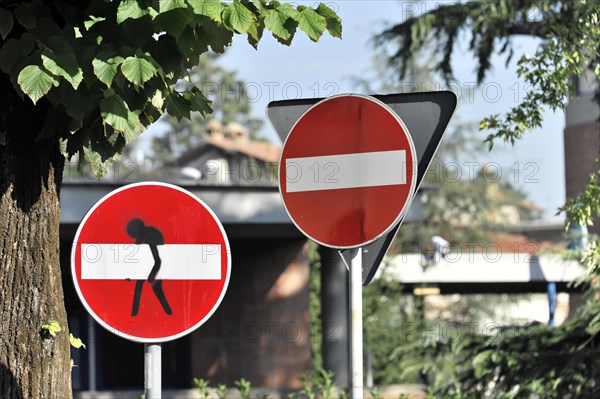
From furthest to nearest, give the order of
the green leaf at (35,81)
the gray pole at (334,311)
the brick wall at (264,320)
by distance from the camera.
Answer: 1. the brick wall at (264,320)
2. the gray pole at (334,311)
3. the green leaf at (35,81)

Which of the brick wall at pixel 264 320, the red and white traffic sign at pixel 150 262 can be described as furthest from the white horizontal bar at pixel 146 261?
the brick wall at pixel 264 320

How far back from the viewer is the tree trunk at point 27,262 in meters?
4.64

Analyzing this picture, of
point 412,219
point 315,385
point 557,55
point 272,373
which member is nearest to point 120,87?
point 557,55

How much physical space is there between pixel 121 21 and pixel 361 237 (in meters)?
1.17

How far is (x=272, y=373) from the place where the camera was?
1952 centimetres

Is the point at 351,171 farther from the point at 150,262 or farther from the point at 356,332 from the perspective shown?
the point at 150,262

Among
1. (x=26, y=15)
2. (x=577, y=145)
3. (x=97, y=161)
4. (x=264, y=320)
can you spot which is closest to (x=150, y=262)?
(x=97, y=161)

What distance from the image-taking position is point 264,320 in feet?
64.1

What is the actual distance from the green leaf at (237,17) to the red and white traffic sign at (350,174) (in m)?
0.41

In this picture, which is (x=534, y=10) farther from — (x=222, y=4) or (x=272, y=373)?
(x=222, y=4)

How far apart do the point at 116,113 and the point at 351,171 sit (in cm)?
89

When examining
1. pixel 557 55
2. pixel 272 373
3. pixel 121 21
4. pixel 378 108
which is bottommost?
pixel 272 373

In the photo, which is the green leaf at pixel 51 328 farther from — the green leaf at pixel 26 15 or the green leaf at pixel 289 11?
the green leaf at pixel 289 11

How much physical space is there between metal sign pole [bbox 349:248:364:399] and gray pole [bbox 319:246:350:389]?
1187 centimetres
